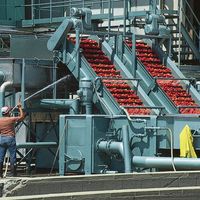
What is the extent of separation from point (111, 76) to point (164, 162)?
173 inches

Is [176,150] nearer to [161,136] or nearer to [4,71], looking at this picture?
[161,136]

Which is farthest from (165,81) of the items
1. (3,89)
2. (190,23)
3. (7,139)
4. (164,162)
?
(7,139)

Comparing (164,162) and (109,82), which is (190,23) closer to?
(109,82)

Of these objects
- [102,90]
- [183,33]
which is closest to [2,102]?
[102,90]

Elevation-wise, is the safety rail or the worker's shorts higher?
the safety rail

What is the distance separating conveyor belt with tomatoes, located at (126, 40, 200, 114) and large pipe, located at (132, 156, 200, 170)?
2.97 m

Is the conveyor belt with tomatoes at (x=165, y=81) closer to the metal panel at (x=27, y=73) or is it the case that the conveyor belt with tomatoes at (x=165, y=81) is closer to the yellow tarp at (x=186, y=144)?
the yellow tarp at (x=186, y=144)

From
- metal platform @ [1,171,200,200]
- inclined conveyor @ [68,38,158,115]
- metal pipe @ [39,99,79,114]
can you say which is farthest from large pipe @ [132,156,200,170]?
metal platform @ [1,171,200,200]

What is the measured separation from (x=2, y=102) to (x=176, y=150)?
4.61 m

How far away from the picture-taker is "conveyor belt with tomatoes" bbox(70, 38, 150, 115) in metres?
19.0

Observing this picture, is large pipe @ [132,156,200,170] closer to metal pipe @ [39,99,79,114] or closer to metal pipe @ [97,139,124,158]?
metal pipe @ [97,139,124,158]

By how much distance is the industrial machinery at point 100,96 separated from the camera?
690 inches

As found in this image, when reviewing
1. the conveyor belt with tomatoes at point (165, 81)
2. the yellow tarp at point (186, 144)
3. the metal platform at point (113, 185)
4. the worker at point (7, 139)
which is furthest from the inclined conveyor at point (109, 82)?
the metal platform at point (113, 185)

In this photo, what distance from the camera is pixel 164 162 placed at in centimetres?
1616
